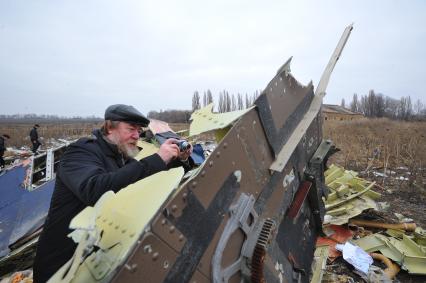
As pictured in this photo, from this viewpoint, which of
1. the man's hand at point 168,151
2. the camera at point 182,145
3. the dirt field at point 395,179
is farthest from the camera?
the dirt field at point 395,179

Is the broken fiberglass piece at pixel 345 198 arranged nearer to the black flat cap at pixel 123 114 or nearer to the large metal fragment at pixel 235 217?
the large metal fragment at pixel 235 217

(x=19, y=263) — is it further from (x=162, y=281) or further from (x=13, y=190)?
(x=162, y=281)

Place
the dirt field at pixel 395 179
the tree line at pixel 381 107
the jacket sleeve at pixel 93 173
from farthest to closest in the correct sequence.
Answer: the tree line at pixel 381 107
the dirt field at pixel 395 179
the jacket sleeve at pixel 93 173

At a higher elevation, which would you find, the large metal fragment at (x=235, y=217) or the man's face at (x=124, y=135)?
the man's face at (x=124, y=135)

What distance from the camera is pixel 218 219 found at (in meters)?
1.35

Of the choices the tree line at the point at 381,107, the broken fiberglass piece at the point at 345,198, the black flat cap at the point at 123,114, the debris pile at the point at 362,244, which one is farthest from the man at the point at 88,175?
the tree line at the point at 381,107

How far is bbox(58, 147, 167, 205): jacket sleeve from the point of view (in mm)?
1525

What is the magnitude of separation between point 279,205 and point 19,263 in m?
3.62

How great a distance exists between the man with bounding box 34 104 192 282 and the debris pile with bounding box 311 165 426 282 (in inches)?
97.7

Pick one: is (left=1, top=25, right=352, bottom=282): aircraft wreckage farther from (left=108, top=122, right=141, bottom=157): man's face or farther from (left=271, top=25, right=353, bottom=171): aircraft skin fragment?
(left=108, top=122, right=141, bottom=157): man's face

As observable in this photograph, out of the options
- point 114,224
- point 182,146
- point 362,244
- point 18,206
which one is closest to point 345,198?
point 362,244

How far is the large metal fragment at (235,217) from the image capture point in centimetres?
108

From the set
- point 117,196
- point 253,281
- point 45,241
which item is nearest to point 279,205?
point 253,281

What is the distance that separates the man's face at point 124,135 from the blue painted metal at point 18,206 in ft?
9.88
